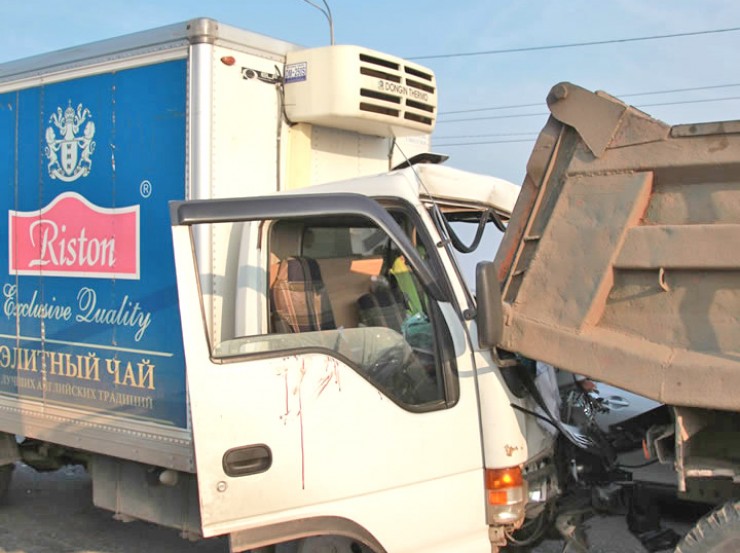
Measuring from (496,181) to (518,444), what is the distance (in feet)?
4.76

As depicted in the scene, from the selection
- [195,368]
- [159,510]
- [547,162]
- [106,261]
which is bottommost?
[159,510]

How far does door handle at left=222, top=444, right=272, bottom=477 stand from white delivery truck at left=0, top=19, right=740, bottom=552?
1 cm

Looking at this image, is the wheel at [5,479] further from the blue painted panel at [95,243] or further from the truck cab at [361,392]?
the truck cab at [361,392]

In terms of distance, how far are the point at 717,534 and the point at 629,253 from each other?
110 cm

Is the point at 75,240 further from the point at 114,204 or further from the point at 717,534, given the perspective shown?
the point at 717,534

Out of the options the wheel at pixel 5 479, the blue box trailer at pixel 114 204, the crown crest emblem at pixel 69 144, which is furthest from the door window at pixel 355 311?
the wheel at pixel 5 479

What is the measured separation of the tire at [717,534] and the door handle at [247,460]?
66.1 inches

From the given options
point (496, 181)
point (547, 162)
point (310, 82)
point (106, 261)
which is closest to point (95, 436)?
point (106, 261)

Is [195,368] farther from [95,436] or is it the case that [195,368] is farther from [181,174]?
[95,436]

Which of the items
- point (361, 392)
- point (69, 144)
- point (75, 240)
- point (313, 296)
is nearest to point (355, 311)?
point (313, 296)

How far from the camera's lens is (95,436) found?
435cm

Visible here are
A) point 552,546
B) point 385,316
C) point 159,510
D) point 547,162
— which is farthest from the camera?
point 552,546

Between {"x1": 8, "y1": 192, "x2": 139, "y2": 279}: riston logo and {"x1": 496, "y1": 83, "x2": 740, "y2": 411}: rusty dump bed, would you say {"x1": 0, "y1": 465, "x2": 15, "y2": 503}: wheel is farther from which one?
{"x1": 496, "y1": 83, "x2": 740, "y2": 411}: rusty dump bed

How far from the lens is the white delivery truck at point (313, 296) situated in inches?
115
